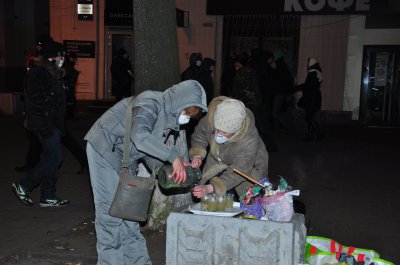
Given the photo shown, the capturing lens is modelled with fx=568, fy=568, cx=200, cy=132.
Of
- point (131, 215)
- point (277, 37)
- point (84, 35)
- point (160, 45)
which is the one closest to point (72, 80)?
point (84, 35)

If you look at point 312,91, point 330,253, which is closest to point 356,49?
point 312,91

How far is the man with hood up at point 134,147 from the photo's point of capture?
3781 mm

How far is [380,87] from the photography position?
1634 centimetres

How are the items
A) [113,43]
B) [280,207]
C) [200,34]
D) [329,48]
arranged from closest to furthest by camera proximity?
[280,207]
[329,48]
[200,34]
[113,43]

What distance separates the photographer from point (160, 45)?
18.8ft

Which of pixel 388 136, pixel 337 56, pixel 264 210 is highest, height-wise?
pixel 337 56

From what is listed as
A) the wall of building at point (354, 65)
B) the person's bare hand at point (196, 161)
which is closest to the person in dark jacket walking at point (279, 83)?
the wall of building at point (354, 65)

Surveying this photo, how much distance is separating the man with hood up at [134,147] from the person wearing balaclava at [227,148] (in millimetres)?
205

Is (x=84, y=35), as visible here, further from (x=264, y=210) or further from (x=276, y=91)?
(x=264, y=210)

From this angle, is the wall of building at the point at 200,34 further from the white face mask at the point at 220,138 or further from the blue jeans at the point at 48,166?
the white face mask at the point at 220,138

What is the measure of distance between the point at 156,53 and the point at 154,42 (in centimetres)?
11

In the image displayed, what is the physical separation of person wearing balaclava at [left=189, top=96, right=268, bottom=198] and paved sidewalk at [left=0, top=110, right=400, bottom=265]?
106cm

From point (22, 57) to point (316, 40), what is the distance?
1314 cm

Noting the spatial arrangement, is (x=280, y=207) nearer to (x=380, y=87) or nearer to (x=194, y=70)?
(x=194, y=70)
